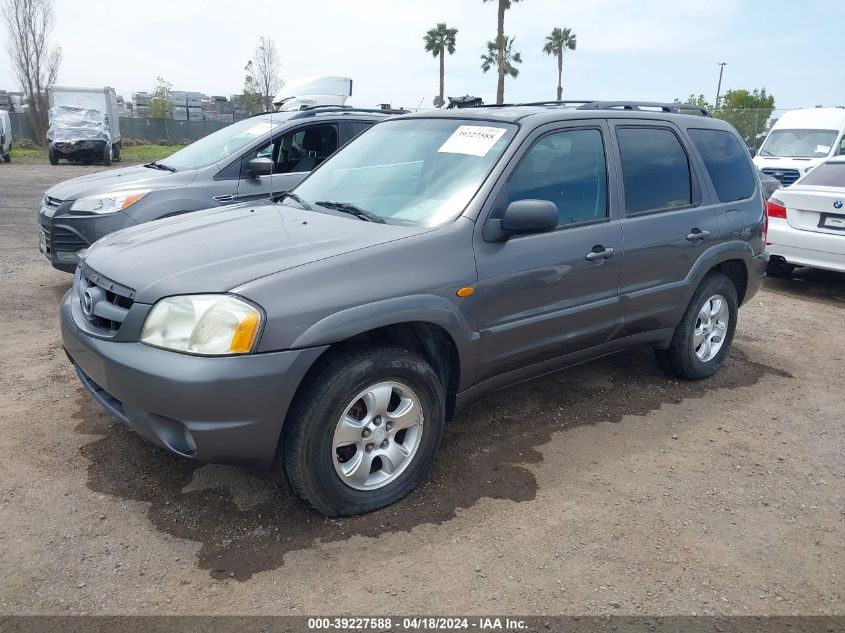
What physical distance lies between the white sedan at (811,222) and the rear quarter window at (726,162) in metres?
2.44

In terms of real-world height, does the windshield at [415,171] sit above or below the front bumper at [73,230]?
above

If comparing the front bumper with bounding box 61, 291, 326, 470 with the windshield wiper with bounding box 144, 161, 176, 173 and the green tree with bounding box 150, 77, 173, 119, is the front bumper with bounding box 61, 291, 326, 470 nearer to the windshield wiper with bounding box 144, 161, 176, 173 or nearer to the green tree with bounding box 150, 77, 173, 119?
the windshield wiper with bounding box 144, 161, 176, 173

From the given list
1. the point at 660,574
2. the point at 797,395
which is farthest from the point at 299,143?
the point at 660,574

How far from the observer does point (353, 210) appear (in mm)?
3721

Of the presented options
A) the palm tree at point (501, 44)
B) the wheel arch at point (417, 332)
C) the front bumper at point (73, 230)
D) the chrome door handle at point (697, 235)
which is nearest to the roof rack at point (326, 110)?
the front bumper at point (73, 230)

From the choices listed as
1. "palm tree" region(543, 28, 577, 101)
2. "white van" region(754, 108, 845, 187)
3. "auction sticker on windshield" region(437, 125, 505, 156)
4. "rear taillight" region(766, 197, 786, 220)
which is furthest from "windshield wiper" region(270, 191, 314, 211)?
"palm tree" region(543, 28, 577, 101)

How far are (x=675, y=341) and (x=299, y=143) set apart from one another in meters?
4.05

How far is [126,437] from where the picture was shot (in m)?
3.80

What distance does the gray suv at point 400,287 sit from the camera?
2791 mm

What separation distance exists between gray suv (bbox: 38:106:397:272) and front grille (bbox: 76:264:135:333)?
290 cm

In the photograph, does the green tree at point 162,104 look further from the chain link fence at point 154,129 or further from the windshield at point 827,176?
the windshield at point 827,176

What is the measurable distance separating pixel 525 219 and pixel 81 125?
2514 cm

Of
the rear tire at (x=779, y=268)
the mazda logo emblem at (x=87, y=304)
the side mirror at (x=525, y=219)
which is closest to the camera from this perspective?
the mazda logo emblem at (x=87, y=304)

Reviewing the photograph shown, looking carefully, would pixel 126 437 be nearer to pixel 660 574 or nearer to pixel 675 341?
pixel 660 574
